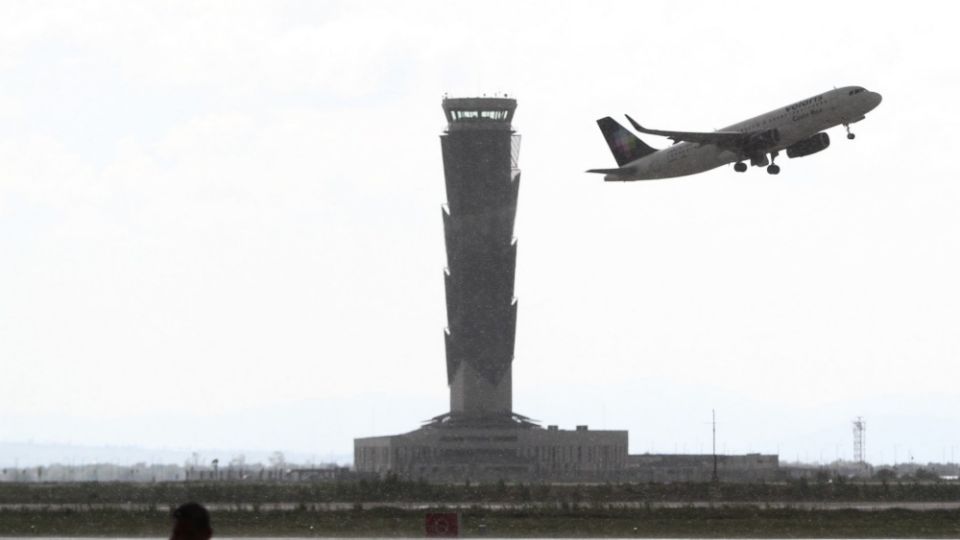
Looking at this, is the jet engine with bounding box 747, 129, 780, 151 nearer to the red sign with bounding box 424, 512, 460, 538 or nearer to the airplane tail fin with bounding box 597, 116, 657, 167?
the airplane tail fin with bounding box 597, 116, 657, 167

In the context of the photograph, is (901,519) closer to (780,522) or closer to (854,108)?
(780,522)

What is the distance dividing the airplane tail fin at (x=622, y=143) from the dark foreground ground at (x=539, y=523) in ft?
212

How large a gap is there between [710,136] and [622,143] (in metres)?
36.9

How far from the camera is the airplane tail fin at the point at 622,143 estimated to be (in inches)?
6749

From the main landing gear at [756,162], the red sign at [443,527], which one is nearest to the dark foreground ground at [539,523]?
the red sign at [443,527]

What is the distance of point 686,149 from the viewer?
14950cm

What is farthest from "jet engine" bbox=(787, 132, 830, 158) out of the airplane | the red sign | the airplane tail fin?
the red sign

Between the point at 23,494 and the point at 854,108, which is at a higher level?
the point at 854,108

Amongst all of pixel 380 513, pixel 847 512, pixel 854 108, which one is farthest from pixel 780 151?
pixel 380 513

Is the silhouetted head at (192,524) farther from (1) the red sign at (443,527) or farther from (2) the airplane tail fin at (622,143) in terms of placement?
(2) the airplane tail fin at (622,143)

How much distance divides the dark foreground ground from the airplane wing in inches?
1495

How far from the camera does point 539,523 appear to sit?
316 ft

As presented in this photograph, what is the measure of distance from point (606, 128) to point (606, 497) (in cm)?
5243

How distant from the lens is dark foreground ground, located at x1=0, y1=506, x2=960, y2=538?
87.5 meters
